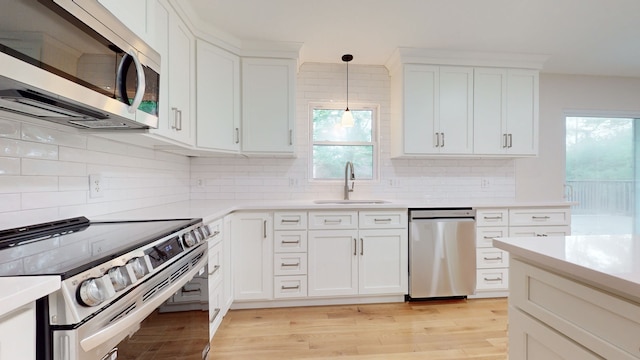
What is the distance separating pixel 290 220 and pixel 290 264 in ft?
1.30

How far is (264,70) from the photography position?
2752 millimetres

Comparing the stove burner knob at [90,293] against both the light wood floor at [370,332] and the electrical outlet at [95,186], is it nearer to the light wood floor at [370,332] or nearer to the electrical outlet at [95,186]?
the electrical outlet at [95,186]

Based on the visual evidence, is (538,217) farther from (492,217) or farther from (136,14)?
(136,14)

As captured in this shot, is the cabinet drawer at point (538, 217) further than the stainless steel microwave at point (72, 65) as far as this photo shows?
Yes

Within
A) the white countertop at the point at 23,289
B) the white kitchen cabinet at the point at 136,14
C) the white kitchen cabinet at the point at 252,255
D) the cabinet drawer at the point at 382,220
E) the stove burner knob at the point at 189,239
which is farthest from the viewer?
the cabinet drawer at the point at 382,220

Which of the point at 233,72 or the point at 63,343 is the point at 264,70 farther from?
the point at 63,343

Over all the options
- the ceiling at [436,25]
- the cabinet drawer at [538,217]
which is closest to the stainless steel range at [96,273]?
the ceiling at [436,25]

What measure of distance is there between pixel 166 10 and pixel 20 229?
152cm

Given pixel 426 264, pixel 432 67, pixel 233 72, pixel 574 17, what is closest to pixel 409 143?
pixel 432 67

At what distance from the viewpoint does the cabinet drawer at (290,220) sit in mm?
2547

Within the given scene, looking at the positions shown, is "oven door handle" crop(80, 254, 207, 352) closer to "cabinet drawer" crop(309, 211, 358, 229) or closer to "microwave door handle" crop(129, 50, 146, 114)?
"microwave door handle" crop(129, 50, 146, 114)

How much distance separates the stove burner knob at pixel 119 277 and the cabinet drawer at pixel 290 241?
169 centimetres

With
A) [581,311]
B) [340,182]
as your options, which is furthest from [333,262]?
[581,311]

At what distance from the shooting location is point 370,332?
2186mm
